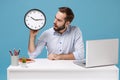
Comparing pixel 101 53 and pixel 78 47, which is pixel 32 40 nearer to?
pixel 78 47

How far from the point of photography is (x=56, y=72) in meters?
2.77

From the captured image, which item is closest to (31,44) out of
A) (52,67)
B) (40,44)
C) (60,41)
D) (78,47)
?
(40,44)

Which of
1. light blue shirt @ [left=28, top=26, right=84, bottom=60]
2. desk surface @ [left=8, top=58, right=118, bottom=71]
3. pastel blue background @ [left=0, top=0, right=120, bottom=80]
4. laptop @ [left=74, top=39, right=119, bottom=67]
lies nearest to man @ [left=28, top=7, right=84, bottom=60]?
light blue shirt @ [left=28, top=26, right=84, bottom=60]

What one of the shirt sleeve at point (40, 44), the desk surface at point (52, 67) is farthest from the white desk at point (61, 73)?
the shirt sleeve at point (40, 44)

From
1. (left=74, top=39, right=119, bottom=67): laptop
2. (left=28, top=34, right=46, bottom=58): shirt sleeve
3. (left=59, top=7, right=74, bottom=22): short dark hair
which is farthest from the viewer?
(left=59, top=7, right=74, bottom=22): short dark hair

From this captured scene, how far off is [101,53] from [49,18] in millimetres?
1524

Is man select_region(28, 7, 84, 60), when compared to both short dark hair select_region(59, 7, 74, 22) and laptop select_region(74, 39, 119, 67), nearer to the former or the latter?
short dark hair select_region(59, 7, 74, 22)

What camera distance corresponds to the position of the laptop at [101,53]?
2.74m

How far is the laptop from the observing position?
A: 2740 mm

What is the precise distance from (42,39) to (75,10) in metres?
0.80

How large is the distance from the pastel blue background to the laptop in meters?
1.32

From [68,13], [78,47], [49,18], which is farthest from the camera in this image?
[49,18]

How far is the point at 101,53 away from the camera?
9.23 feet

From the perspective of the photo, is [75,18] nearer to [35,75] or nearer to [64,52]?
[64,52]
